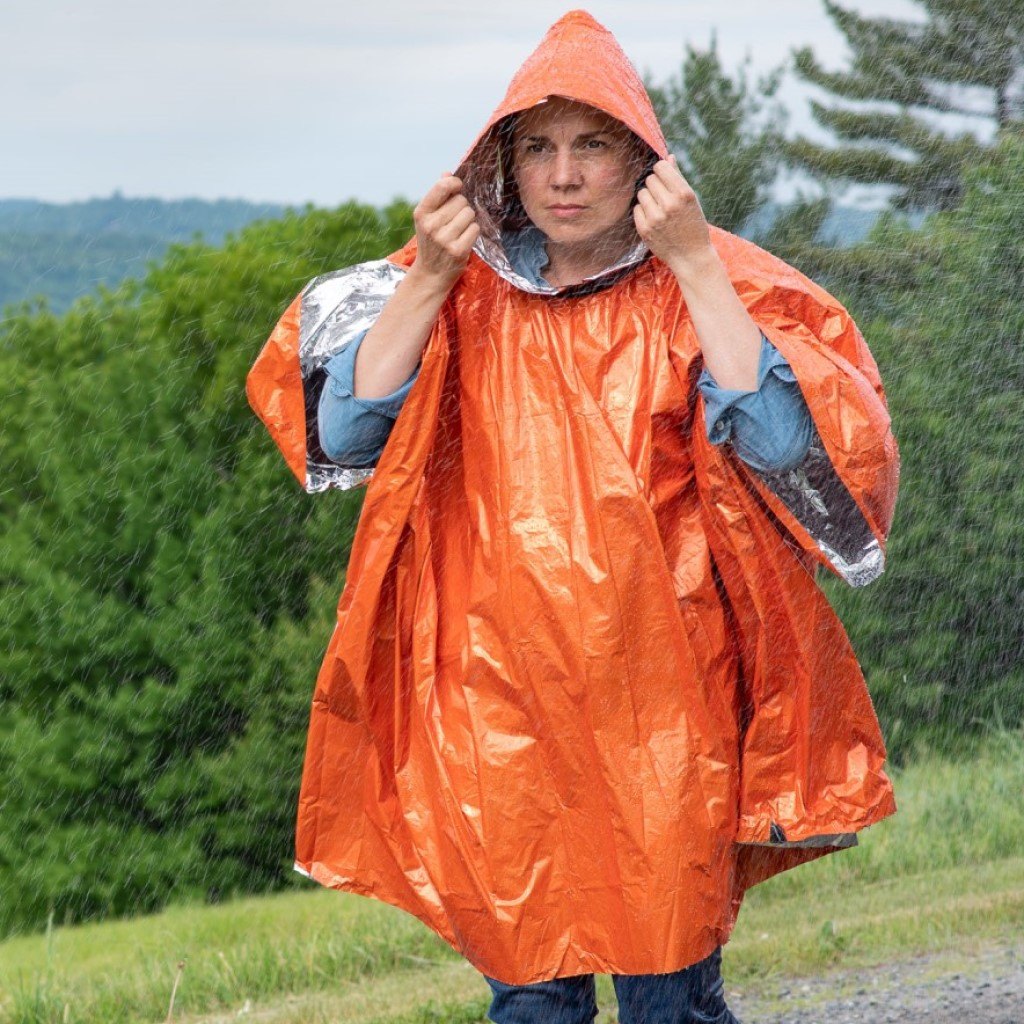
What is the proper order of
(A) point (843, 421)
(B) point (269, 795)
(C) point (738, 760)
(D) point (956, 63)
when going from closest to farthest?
(A) point (843, 421), (C) point (738, 760), (D) point (956, 63), (B) point (269, 795)

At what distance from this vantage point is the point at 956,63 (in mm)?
18609

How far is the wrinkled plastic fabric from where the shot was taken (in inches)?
111

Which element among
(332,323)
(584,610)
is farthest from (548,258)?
(584,610)

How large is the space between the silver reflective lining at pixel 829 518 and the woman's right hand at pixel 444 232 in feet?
1.96

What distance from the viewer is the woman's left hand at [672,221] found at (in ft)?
8.86

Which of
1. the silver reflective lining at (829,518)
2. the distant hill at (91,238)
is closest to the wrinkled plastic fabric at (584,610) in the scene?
the silver reflective lining at (829,518)

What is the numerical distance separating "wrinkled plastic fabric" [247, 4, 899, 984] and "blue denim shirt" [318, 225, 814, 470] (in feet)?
0.11

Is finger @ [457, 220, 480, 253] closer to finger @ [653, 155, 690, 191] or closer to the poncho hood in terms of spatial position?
the poncho hood

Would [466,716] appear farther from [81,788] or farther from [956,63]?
[81,788]

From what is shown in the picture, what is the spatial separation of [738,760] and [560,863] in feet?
1.15

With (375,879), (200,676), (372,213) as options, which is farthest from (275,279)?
(375,879)

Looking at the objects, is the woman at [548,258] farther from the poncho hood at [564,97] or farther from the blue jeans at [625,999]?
the blue jeans at [625,999]

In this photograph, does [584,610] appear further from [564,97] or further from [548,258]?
[564,97]

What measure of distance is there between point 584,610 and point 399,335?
1.75 ft
